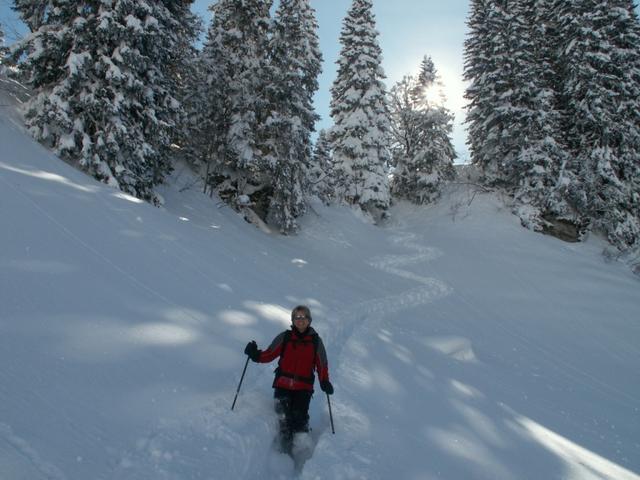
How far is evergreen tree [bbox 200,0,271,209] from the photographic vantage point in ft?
57.7

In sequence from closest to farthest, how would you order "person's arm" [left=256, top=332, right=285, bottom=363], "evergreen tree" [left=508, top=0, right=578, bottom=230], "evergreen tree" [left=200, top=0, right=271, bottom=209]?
"person's arm" [left=256, top=332, right=285, bottom=363] < "evergreen tree" [left=200, top=0, right=271, bottom=209] < "evergreen tree" [left=508, top=0, right=578, bottom=230]

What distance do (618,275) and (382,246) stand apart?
1041 centimetres

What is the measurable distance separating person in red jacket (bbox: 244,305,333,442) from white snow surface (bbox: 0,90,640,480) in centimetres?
29

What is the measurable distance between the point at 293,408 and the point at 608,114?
23.6 m

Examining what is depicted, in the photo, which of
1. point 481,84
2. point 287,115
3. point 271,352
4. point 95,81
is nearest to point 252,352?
point 271,352

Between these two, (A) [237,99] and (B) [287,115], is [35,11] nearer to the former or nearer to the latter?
(A) [237,99]

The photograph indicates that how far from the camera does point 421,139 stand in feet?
102

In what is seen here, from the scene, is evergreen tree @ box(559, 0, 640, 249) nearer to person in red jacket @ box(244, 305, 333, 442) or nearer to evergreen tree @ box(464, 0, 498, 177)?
evergreen tree @ box(464, 0, 498, 177)

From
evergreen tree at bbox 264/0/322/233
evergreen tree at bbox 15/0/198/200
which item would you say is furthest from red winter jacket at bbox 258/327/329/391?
evergreen tree at bbox 264/0/322/233

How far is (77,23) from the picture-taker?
11102 millimetres

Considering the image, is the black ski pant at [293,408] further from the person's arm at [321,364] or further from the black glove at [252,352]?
the black glove at [252,352]

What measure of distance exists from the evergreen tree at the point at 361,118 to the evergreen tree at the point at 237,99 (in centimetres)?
897

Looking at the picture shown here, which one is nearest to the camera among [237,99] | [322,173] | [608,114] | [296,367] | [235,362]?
[296,367]

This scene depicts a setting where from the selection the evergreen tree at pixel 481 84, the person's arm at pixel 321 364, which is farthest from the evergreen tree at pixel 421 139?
the person's arm at pixel 321 364
